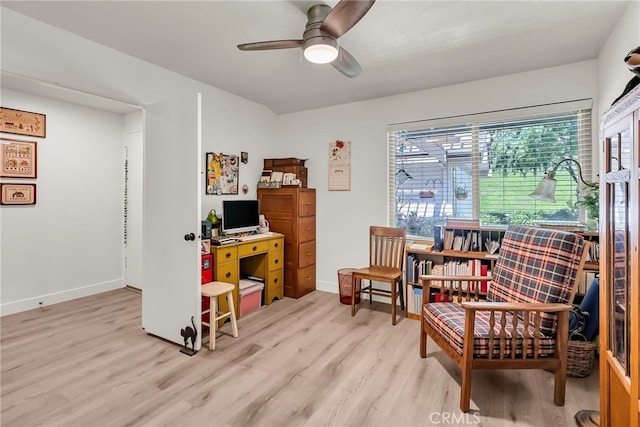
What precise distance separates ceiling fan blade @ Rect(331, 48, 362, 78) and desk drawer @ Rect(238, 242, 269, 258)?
6.54 ft

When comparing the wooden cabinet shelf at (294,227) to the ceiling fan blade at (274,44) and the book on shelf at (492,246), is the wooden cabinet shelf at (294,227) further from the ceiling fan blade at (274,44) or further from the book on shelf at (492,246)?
the book on shelf at (492,246)

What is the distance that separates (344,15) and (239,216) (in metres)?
2.47

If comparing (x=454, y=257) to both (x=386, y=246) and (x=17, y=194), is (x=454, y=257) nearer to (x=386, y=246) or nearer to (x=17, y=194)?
(x=386, y=246)

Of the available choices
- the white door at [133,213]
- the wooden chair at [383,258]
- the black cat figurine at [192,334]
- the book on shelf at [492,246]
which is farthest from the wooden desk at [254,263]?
the book on shelf at [492,246]

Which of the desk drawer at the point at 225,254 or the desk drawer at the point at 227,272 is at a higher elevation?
the desk drawer at the point at 225,254

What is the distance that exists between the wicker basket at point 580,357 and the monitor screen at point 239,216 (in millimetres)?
3115

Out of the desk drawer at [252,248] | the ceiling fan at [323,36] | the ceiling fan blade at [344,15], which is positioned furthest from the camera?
the desk drawer at [252,248]

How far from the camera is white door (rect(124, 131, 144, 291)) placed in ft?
13.7

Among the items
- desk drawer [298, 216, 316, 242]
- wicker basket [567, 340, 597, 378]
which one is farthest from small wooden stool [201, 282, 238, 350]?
wicker basket [567, 340, 597, 378]

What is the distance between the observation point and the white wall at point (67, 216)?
11.0 feet

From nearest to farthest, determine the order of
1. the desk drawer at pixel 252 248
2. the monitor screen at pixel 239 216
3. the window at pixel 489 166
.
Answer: the window at pixel 489 166
the desk drawer at pixel 252 248
the monitor screen at pixel 239 216

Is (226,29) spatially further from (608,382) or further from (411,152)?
(608,382)

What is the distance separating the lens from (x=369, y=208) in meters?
3.94

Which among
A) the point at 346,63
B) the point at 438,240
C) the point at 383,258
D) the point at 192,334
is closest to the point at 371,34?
the point at 346,63
